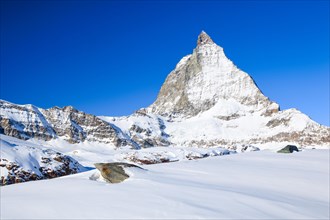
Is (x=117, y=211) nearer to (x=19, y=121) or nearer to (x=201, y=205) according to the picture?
(x=201, y=205)

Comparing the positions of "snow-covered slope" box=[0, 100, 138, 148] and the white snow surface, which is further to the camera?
"snow-covered slope" box=[0, 100, 138, 148]

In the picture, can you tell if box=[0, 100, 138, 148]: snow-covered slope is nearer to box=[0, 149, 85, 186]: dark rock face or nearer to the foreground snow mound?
box=[0, 149, 85, 186]: dark rock face

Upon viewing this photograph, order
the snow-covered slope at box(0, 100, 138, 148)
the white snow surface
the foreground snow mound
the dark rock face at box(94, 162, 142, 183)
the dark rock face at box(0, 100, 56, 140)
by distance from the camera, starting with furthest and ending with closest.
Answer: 1. the snow-covered slope at box(0, 100, 138, 148)
2. the dark rock face at box(0, 100, 56, 140)
3. the foreground snow mound
4. the dark rock face at box(94, 162, 142, 183)
5. the white snow surface

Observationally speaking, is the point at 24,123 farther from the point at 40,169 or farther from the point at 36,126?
the point at 40,169

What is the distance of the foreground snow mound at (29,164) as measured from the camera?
2309 cm

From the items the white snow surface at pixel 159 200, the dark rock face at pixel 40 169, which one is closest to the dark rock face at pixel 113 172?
the white snow surface at pixel 159 200

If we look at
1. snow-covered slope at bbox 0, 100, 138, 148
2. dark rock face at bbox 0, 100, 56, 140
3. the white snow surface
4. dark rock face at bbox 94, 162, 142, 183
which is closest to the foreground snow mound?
the white snow surface

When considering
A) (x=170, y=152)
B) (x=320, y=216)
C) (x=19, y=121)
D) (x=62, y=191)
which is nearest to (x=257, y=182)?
(x=320, y=216)

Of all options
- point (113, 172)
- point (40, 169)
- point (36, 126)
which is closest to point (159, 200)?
point (113, 172)

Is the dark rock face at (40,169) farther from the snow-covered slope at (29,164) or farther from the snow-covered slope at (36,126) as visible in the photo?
the snow-covered slope at (36,126)

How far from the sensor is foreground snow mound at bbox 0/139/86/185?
23.1m

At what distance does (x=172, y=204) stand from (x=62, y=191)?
2858 mm

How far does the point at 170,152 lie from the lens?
47.7 metres

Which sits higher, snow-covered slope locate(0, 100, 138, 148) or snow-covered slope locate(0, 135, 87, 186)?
snow-covered slope locate(0, 100, 138, 148)
